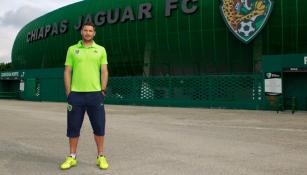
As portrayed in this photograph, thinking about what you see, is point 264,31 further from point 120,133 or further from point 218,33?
point 120,133

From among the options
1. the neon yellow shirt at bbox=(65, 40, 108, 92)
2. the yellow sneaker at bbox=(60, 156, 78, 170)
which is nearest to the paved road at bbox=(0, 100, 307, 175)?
the yellow sneaker at bbox=(60, 156, 78, 170)

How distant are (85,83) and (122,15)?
89.7 ft

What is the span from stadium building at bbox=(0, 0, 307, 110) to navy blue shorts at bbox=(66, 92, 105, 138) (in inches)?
571

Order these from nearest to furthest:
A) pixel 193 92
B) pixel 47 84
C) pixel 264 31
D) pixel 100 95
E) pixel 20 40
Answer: pixel 100 95
pixel 193 92
pixel 264 31
pixel 47 84
pixel 20 40

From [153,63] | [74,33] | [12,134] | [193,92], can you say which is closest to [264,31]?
[193,92]

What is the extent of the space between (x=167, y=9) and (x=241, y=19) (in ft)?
20.0

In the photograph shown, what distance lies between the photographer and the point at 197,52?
96.2 feet

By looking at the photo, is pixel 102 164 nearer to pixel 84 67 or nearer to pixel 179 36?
pixel 84 67

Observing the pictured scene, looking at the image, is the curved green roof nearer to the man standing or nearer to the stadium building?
the stadium building

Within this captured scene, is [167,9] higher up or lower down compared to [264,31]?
higher up

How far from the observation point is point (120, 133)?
964 centimetres

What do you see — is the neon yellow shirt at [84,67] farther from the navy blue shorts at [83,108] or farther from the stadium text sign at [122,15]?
the stadium text sign at [122,15]

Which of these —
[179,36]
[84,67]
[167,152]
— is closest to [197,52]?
[179,36]

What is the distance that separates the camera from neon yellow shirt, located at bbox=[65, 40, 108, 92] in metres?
5.36
